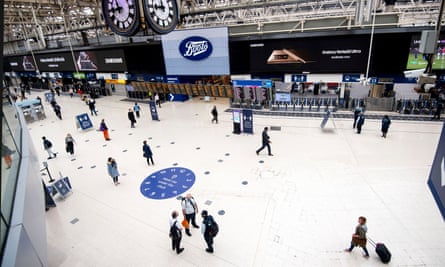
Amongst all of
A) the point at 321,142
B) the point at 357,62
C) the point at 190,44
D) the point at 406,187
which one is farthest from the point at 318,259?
the point at 190,44

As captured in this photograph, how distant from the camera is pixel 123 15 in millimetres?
6020

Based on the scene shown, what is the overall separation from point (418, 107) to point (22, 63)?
1421 inches

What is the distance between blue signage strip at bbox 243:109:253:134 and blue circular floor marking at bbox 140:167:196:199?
13.5 feet

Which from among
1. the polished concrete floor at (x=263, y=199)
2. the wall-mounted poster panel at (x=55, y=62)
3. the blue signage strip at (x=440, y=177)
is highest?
the wall-mounted poster panel at (x=55, y=62)

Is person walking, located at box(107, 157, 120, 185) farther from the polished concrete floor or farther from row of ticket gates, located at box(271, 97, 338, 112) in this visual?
row of ticket gates, located at box(271, 97, 338, 112)

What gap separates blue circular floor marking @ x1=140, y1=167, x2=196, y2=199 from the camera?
287 inches

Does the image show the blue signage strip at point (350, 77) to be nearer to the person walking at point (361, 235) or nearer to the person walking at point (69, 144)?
the person walking at point (361, 235)

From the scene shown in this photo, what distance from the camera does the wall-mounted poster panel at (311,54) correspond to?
11.0m

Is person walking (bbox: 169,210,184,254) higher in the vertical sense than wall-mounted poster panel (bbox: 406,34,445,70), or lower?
lower

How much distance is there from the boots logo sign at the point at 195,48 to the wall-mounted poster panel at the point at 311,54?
2808 mm

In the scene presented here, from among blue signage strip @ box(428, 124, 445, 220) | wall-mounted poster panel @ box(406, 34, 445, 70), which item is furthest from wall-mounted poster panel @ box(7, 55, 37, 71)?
blue signage strip @ box(428, 124, 445, 220)

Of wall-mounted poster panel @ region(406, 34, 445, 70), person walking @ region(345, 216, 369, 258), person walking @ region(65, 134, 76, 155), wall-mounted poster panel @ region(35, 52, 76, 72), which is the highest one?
wall-mounted poster panel @ region(35, 52, 76, 72)

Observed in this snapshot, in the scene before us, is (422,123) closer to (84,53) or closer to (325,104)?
(325,104)

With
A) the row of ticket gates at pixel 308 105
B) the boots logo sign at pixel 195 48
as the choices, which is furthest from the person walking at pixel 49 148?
the row of ticket gates at pixel 308 105
